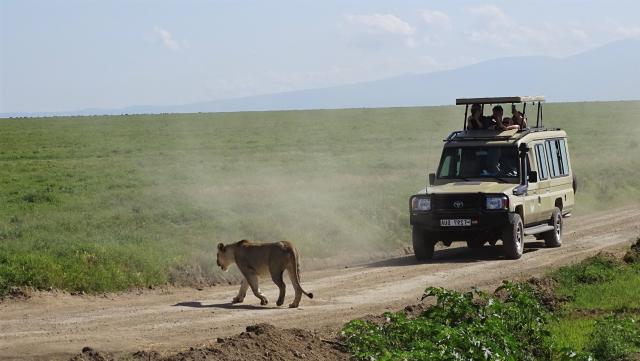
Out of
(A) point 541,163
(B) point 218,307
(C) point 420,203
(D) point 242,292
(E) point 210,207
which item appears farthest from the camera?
(E) point 210,207

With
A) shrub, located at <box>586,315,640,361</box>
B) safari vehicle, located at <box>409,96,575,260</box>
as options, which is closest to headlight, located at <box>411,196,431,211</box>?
safari vehicle, located at <box>409,96,575,260</box>

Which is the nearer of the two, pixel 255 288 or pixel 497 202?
pixel 255 288

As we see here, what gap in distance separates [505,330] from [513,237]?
8429 mm

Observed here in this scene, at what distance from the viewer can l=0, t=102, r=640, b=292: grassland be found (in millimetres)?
17562

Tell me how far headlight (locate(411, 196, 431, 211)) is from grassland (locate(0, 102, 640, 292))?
2.47 metres

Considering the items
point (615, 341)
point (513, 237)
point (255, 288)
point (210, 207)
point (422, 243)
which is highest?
point (615, 341)

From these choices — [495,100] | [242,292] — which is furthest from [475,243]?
[242,292]

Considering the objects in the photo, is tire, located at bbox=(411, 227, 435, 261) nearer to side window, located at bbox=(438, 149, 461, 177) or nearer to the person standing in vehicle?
side window, located at bbox=(438, 149, 461, 177)

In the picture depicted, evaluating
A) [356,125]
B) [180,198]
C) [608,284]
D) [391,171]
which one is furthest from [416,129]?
[608,284]

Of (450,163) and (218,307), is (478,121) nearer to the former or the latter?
(450,163)

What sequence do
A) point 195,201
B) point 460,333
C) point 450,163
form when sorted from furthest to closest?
1. point 195,201
2. point 450,163
3. point 460,333

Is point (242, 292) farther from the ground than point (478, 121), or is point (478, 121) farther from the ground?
point (478, 121)

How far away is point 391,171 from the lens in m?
42.2

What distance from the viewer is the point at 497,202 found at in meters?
19.2
